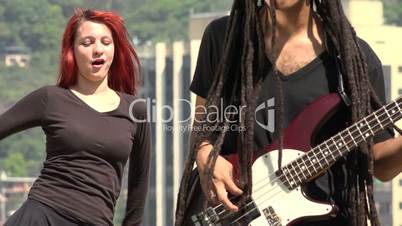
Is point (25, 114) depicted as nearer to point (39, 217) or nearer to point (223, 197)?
point (39, 217)

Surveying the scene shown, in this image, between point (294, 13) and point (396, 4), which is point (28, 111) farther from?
point (396, 4)

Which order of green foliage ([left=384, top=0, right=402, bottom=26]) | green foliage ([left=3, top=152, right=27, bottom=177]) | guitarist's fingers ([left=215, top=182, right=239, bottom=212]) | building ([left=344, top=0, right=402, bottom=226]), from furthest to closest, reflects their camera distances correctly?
green foliage ([left=384, top=0, right=402, bottom=26]) → green foliage ([left=3, top=152, right=27, bottom=177]) → building ([left=344, top=0, right=402, bottom=226]) → guitarist's fingers ([left=215, top=182, right=239, bottom=212])

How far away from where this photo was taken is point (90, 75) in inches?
190

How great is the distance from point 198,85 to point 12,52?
112790mm

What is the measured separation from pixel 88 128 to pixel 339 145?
3.92 ft

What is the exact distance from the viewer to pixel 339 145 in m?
3.71

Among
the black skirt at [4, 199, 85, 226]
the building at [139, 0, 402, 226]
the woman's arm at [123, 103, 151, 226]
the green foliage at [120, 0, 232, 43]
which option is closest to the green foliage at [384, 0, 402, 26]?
the green foliage at [120, 0, 232, 43]

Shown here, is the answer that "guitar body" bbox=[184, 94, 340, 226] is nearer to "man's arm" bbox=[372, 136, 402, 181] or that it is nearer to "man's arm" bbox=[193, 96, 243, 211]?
"man's arm" bbox=[193, 96, 243, 211]

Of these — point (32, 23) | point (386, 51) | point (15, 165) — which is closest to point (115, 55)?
point (386, 51)

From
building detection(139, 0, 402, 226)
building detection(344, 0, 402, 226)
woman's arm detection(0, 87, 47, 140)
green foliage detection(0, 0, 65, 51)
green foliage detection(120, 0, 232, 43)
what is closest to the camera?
woman's arm detection(0, 87, 47, 140)

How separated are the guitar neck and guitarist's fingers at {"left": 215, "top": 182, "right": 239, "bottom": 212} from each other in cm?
17

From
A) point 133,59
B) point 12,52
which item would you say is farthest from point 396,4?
point 133,59

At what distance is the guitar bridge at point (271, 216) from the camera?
3752 mm

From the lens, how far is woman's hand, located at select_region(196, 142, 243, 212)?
12.1ft
